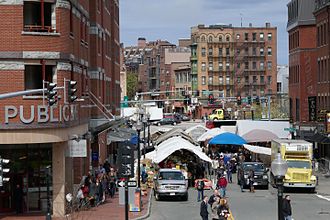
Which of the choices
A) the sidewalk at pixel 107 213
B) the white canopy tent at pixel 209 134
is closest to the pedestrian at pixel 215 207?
the sidewalk at pixel 107 213

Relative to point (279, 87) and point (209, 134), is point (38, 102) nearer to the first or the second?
point (209, 134)

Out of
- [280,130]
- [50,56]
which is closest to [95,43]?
[50,56]

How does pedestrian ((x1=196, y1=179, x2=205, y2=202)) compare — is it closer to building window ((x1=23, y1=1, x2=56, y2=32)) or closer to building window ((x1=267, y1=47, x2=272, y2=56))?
building window ((x1=23, y1=1, x2=56, y2=32))

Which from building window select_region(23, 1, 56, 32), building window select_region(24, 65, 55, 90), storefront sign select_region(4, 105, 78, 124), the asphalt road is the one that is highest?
building window select_region(23, 1, 56, 32)

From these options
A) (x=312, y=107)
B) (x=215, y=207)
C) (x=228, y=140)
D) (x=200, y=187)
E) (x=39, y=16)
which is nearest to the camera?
(x=215, y=207)

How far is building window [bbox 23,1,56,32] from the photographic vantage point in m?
33.9

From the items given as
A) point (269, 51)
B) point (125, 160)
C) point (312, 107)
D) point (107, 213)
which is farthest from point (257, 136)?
point (269, 51)

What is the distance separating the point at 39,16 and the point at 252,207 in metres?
14.5

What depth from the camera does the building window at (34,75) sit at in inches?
1344

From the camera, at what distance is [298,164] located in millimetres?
46844

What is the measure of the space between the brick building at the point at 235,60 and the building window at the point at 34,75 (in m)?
121

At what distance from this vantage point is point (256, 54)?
157 m

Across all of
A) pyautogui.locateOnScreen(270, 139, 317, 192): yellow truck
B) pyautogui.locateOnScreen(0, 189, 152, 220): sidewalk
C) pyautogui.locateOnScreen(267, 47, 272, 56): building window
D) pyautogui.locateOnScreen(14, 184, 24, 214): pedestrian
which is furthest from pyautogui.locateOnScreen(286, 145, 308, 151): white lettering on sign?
pyautogui.locateOnScreen(267, 47, 272, 56): building window

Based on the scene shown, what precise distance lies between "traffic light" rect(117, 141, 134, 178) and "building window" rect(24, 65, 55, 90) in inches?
249
